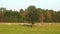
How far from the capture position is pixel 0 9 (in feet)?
248

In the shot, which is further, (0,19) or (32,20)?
(0,19)

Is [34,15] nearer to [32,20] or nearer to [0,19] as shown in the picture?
[32,20]

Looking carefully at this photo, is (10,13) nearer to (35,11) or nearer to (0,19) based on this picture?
(0,19)

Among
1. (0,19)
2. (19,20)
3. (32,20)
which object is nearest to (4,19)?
(0,19)

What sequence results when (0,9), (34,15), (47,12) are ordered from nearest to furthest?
(34,15) → (47,12) → (0,9)

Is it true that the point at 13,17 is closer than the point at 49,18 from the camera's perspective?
Yes

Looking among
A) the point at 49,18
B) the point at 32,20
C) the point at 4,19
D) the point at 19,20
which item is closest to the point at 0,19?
the point at 4,19

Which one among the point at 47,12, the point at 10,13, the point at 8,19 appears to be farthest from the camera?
the point at 47,12

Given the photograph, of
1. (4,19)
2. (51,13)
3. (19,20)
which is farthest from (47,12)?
(4,19)

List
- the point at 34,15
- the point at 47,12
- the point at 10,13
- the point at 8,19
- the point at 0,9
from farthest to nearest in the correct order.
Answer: the point at 0,9, the point at 47,12, the point at 10,13, the point at 8,19, the point at 34,15

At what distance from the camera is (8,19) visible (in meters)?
Result: 58.0

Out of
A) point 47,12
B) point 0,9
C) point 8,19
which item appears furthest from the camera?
point 0,9

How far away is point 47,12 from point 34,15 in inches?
853

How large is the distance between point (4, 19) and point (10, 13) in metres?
5.71
